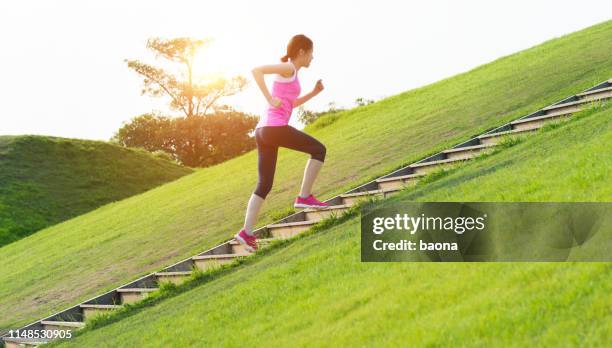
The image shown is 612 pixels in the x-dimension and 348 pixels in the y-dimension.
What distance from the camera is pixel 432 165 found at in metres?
11.9

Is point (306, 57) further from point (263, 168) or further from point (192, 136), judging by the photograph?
point (192, 136)

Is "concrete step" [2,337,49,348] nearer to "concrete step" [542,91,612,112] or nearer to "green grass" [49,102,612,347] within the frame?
"green grass" [49,102,612,347]

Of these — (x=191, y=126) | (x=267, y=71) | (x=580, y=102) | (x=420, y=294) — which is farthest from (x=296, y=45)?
(x=191, y=126)

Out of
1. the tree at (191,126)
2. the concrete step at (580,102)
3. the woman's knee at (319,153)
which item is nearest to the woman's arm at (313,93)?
the woman's knee at (319,153)

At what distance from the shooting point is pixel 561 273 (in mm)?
4570

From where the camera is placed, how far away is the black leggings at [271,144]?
8.72 metres

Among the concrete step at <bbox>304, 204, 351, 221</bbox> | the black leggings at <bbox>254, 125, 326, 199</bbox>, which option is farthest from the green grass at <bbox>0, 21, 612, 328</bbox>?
the black leggings at <bbox>254, 125, 326, 199</bbox>

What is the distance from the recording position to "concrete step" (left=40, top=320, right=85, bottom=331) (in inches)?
410

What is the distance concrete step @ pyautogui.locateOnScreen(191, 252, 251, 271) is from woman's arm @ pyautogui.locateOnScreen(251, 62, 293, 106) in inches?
116

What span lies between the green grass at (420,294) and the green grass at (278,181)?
142 inches

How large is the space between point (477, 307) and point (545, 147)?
202 inches

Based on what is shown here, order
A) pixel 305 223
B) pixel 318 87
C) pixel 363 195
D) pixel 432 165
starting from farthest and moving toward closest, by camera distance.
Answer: pixel 432 165
pixel 363 195
pixel 305 223
pixel 318 87

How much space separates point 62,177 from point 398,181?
3337cm

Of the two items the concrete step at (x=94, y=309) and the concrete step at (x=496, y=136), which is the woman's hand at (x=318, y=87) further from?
the concrete step at (x=94, y=309)
